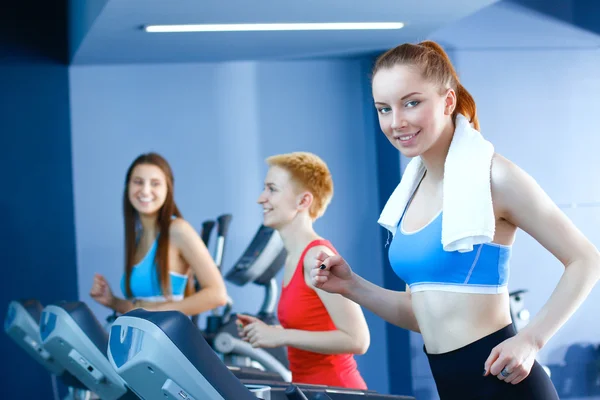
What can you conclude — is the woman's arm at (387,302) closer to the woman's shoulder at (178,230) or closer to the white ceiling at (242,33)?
the woman's shoulder at (178,230)

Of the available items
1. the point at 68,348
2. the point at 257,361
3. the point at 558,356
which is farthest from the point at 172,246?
the point at 558,356

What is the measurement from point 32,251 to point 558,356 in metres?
3.16

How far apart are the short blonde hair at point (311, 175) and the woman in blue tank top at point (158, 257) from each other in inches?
33.5

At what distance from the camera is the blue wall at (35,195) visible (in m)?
5.16

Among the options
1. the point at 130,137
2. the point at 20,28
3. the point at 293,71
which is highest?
the point at 20,28

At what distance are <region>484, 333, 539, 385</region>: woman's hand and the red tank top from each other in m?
1.02

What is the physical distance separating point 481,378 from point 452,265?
23cm

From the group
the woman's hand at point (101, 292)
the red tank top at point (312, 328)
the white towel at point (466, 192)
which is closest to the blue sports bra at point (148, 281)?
the woman's hand at point (101, 292)

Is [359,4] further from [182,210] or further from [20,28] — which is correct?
[20,28]

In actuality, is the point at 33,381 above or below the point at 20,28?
below

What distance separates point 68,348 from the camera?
2578mm

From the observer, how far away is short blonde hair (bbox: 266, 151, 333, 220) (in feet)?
9.42

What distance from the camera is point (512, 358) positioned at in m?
1.55

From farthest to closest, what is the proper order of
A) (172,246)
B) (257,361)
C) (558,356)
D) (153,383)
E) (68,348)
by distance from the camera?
(558,356) → (257,361) → (172,246) → (68,348) → (153,383)
